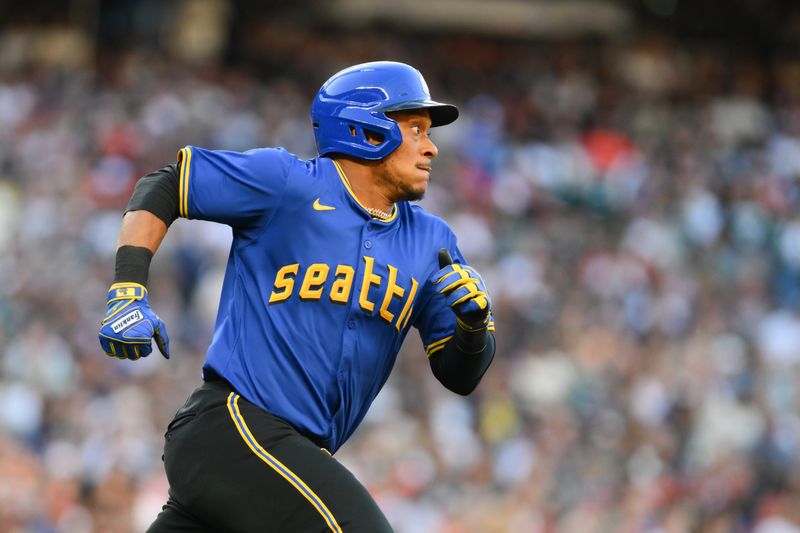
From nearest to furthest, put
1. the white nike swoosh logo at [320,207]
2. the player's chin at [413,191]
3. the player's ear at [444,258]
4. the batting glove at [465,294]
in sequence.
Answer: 1. the batting glove at [465,294]
2. the white nike swoosh logo at [320,207]
3. the player's ear at [444,258]
4. the player's chin at [413,191]

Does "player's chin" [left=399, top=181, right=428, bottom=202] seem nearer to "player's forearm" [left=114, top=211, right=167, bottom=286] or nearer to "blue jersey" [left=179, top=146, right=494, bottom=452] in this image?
"blue jersey" [left=179, top=146, right=494, bottom=452]

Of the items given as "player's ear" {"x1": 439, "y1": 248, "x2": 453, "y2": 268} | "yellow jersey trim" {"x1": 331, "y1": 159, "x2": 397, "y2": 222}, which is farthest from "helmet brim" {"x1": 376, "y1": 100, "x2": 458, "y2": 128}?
"player's ear" {"x1": 439, "y1": 248, "x2": 453, "y2": 268}

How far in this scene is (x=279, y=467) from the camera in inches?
149

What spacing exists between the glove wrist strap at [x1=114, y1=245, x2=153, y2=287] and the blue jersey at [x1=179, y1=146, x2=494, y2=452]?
19 cm

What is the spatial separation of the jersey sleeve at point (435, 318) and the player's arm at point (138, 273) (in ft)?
2.95

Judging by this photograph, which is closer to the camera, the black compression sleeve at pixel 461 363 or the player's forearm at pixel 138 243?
the player's forearm at pixel 138 243

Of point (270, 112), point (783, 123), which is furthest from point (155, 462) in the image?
point (783, 123)

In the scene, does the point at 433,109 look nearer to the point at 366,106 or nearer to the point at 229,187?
the point at 366,106

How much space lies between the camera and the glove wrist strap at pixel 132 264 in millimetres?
3924

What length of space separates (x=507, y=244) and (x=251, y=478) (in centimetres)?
912

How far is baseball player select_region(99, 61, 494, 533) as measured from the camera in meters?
3.79

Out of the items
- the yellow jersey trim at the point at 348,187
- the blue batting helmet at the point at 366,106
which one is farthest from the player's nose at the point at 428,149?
the yellow jersey trim at the point at 348,187

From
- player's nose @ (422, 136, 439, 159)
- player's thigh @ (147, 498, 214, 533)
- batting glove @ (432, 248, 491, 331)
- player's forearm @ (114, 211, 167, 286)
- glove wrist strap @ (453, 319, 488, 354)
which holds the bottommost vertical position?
player's thigh @ (147, 498, 214, 533)

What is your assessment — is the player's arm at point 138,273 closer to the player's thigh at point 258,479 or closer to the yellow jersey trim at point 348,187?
the player's thigh at point 258,479
